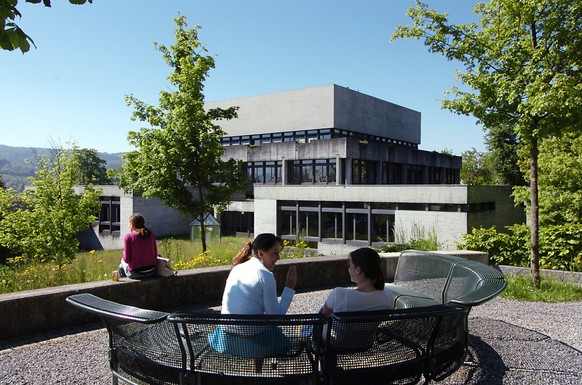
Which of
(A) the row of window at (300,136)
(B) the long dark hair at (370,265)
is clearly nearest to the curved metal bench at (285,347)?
(B) the long dark hair at (370,265)

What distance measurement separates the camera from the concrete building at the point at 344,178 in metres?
22.3

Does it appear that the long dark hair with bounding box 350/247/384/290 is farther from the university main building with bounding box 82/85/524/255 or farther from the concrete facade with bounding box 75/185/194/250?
the concrete facade with bounding box 75/185/194/250

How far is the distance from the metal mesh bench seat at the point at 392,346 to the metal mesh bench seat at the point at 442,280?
0.69m

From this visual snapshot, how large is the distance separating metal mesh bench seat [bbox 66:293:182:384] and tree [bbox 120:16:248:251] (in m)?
11.4

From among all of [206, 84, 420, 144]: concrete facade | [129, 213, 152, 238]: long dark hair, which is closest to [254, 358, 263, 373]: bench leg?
[129, 213, 152, 238]: long dark hair

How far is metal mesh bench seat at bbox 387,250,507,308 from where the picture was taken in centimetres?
509

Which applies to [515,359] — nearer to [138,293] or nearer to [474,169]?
[138,293]

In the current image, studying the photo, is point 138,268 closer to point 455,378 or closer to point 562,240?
point 455,378

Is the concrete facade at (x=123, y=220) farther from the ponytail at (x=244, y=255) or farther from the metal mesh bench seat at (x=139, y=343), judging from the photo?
the metal mesh bench seat at (x=139, y=343)

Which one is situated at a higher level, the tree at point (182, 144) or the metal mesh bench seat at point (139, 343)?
the tree at point (182, 144)

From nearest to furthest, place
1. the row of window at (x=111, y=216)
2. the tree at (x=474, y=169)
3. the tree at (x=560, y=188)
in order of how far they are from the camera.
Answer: the tree at (x=560, y=188) < the row of window at (x=111, y=216) < the tree at (x=474, y=169)

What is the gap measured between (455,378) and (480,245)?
7.55 metres

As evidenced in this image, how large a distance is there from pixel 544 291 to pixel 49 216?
15.0m

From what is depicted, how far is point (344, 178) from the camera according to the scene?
34.2 m
